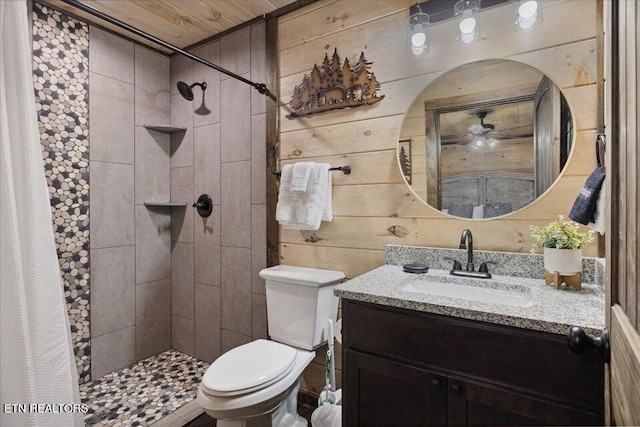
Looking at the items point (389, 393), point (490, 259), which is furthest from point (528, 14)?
point (389, 393)

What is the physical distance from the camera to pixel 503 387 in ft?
3.12

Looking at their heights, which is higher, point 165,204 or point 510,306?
point 165,204

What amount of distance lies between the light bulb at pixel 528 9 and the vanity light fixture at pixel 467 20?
17cm

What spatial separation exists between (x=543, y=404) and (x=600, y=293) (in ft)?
1.59

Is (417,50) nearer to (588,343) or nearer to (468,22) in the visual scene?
(468,22)

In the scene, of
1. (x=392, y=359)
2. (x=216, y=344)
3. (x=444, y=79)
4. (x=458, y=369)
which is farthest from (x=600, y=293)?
(x=216, y=344)

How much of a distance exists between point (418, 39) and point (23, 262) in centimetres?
179

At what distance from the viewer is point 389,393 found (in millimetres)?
1130

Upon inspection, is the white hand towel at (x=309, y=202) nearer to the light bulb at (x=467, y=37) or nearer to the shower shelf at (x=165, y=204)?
the light bulb at (x=467, y=37)

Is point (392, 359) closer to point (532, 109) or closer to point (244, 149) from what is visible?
point (532, 109)

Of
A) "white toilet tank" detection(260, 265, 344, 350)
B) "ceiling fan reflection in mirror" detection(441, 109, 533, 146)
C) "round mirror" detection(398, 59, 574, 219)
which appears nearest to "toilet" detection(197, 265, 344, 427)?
"white toilet tank" detection(260, 265, 344, 350)

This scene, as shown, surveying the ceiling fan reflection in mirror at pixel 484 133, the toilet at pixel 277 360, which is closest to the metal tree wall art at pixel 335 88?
the ceiling fan reflection in mirror at pixel 484 133

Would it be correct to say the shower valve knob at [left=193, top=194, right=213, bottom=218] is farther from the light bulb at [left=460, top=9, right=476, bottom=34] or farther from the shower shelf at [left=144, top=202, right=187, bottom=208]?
the light bulb at [left=460, top=9, right=476, bottom=34]

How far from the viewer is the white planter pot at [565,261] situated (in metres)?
1.14
